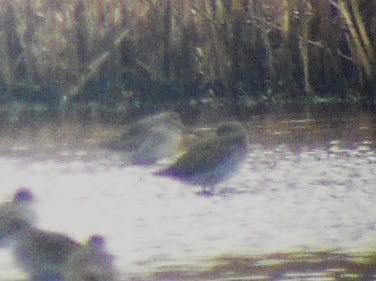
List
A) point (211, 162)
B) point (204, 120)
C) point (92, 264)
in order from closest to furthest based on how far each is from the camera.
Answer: point (92, 264) → point (211, 162) → point (204, 120)

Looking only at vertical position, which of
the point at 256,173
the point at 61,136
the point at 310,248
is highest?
the point at 61,136

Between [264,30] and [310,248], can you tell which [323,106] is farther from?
[310,248]

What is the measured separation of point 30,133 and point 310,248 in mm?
5915

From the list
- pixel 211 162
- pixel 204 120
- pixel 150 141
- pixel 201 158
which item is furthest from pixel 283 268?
pixel 204 120

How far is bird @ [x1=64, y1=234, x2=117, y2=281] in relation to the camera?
6074 millimetres

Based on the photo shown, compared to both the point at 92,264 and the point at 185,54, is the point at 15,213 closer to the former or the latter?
the point at 92,264

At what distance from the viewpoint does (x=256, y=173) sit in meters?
9.66

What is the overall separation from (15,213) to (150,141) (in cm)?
336

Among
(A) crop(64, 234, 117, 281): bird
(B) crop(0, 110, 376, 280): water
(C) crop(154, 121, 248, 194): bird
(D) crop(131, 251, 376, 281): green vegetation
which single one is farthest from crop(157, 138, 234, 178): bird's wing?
(A) crop(64, 234, 117, 281): bird

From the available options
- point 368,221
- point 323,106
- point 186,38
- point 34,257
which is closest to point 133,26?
point 186,38

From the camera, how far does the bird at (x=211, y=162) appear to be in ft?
29.5

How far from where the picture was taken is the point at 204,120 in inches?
520

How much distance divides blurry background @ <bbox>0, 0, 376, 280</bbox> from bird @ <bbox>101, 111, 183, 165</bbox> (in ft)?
0.36

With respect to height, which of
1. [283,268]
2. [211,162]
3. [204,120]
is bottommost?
[283,268]
